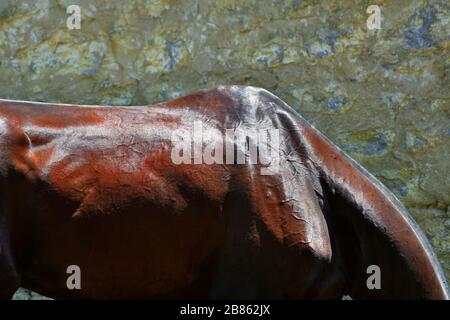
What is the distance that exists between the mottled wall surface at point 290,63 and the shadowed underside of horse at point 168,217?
213cm

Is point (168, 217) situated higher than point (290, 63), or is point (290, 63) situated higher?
point (290, 63)

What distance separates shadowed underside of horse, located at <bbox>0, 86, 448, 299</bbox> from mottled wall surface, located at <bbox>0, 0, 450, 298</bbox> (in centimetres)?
213

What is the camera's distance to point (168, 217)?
8.73 feet

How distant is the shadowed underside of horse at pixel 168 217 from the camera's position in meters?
2.57

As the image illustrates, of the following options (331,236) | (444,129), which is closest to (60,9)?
(444,129)

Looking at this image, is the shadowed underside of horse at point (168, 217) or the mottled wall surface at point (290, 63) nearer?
the shadowed underside of horse at point (168, 217)

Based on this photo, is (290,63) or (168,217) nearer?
(168,217)

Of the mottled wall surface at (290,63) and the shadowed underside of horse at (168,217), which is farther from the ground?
the mottled wall surface at (290,63)

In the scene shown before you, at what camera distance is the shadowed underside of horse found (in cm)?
257

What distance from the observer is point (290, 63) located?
5.16 meters

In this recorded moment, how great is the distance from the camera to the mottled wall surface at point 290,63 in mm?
4977

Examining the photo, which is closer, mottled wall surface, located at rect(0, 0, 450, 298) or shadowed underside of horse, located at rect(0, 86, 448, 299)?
shadowed underside of horse, located at rect(0, 86, 448, 299)

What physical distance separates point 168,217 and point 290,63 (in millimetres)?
2643

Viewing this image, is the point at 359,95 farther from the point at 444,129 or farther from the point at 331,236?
the point at 331,236
